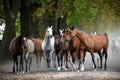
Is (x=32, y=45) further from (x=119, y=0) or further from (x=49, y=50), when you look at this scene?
(x=119, y=0)

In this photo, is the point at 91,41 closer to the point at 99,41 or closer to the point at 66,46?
the point at 99,41

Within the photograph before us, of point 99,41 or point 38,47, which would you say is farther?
point 38,47

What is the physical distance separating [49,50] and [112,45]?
39.4 feet

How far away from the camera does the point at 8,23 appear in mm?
39875

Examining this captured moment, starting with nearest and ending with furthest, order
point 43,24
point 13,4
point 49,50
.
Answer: point 49,50 → point 13,4 → point 43,24

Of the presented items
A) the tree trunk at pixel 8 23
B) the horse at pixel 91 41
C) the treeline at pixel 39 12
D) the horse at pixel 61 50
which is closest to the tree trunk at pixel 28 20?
the treeline at pixel 39 12

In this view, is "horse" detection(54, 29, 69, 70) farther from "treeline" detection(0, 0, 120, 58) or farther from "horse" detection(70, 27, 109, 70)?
"treeline" detection(0, 0, 120, 58)

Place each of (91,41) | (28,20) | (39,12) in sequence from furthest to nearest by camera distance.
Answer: (28,20), (39,12), (91,41)

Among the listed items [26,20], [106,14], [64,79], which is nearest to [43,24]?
[26,20]

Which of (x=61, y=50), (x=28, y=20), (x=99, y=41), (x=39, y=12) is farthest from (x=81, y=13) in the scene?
(x=99, y=41)

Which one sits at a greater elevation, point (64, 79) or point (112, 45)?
point (112, 45)

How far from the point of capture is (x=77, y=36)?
28.6 m

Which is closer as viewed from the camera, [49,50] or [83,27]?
[49,50]

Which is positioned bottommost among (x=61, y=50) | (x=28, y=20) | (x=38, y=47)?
(x=61, y=50)
